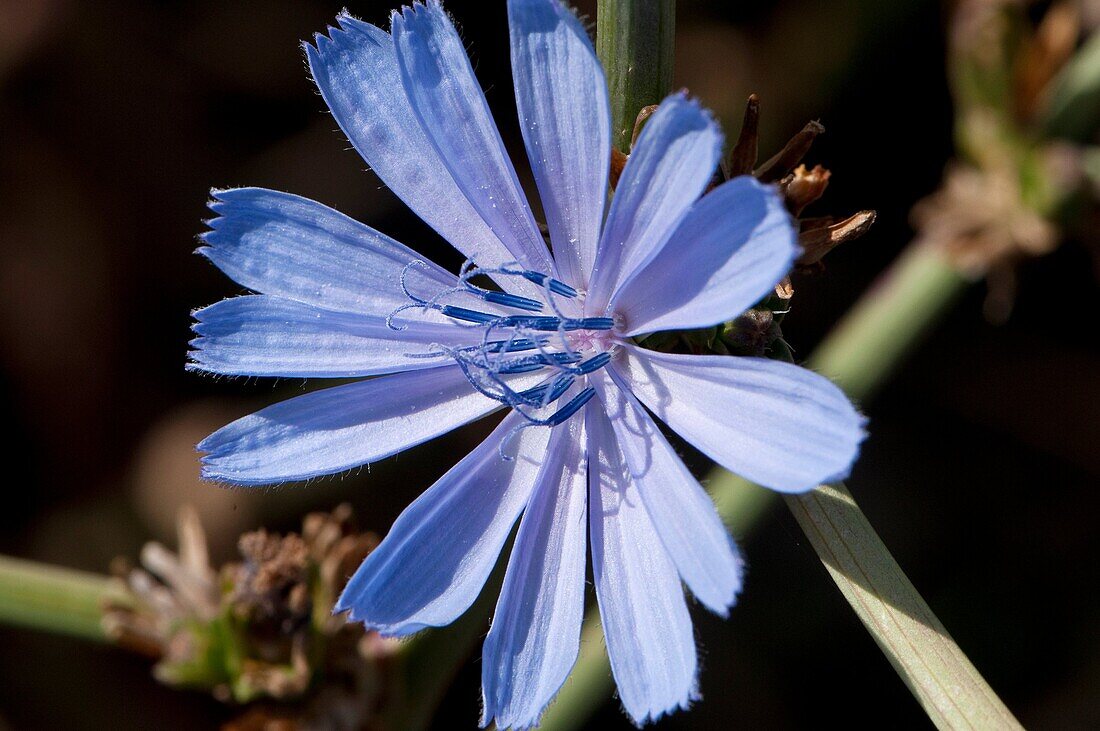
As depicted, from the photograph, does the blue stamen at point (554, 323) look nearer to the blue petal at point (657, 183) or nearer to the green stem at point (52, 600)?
the blue petal at point (657, 183)

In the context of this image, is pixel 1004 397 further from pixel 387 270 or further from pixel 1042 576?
pixel 387 270

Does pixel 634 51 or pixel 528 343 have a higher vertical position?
pixel 634 51

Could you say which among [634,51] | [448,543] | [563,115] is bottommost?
[448,543]

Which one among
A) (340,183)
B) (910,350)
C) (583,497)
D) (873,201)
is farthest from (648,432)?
(340,183)

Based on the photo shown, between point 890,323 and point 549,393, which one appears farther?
point 890,323

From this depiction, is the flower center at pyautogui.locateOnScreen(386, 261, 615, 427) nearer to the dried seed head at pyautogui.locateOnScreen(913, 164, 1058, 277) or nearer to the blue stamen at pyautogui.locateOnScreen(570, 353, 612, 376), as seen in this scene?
the blue stamen at pyautogui.locateOnScreen(570, 353, 612, 376)

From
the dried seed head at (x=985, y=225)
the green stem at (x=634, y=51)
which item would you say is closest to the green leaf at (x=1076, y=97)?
the dried seed head at (x=985, y=225)

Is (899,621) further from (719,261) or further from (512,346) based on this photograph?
(512,346)

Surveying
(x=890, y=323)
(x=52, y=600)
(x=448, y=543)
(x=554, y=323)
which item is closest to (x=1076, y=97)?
(x=890, y=323)
